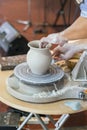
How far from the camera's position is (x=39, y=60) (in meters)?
1.13

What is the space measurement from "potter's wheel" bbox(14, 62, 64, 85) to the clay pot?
1.0 inches

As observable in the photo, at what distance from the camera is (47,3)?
4461 mm

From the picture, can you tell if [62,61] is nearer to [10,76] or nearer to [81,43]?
[81,43]

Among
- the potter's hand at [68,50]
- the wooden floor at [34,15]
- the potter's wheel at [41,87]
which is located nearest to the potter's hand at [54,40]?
the potter's hand at [68,50]

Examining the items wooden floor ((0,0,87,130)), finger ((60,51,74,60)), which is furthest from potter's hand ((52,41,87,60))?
wooden floor ((0,0,87,130))

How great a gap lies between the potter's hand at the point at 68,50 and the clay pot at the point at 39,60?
19 cm

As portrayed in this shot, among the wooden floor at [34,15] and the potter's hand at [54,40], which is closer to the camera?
the potter's hand at [54,40]

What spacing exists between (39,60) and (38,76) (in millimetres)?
71

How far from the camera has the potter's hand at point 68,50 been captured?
1.27 metres

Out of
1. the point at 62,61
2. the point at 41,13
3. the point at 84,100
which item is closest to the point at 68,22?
the point at 41,13

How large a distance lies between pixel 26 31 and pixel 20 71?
2512 mm

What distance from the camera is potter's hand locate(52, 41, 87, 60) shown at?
1272 millimetres

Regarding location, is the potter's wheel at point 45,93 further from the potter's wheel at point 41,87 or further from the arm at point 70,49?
the arm at point 70,49

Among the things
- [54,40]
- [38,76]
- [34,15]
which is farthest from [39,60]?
[34,15]
